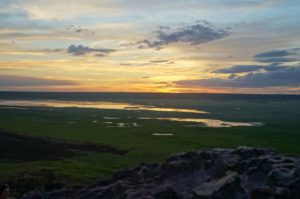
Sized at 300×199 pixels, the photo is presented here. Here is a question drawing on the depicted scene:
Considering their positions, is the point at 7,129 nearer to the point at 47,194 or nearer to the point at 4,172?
the point at 4,172

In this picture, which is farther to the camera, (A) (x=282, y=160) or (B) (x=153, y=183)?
(B) (x=153, y=183)

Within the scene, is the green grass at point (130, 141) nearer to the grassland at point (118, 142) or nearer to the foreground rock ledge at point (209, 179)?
the grassland at point (118, 142)

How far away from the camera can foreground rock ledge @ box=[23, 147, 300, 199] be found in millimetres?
18942

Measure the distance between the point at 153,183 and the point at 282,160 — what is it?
6816 mm

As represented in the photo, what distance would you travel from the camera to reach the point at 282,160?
68.4 ft

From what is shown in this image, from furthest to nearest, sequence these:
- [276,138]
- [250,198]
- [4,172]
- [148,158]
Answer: [276,138] → [148,158] → [4,172] → [250,198]

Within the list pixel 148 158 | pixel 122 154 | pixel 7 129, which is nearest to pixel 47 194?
pixel 148 158

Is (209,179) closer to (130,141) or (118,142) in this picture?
(118,142)

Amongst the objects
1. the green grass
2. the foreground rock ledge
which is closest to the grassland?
the green grass

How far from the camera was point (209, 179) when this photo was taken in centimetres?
2230

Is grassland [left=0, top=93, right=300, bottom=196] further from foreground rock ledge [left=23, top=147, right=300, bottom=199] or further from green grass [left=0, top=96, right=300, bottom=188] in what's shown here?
foreground rock ledge [left=23, top=147, right=300, bottom=199]

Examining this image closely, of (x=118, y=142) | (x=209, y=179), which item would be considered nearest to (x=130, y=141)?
(x=118, y=142)

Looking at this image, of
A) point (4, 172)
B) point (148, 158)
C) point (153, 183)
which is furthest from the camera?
point (148, 158)

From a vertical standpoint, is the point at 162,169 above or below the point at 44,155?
above
